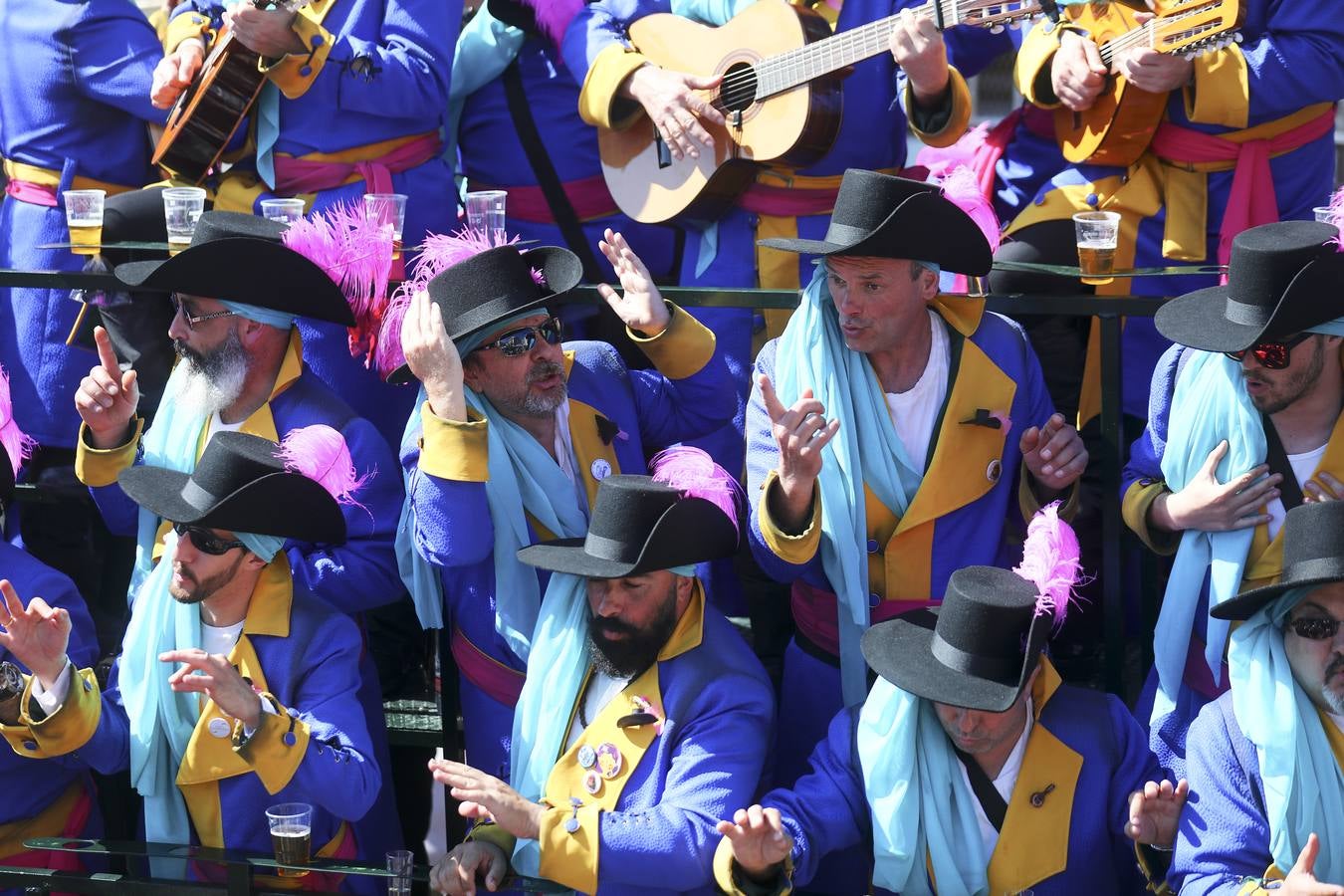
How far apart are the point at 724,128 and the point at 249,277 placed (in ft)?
4.81

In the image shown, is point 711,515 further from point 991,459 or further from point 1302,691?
point 1302,691

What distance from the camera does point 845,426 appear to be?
4934mm

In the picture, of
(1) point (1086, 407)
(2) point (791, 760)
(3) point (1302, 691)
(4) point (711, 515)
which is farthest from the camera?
(1) point (1086, 407)

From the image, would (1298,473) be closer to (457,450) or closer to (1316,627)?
(1316,627)

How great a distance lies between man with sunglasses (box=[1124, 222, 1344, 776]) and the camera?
447cm

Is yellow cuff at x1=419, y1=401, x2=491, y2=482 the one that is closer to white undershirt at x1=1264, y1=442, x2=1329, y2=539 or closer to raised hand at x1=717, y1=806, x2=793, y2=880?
raised hand at x1=717, y1=806, x2=793, y2=880

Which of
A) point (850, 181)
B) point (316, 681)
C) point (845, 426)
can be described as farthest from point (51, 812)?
point (850, 181)

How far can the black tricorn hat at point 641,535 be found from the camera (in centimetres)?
467

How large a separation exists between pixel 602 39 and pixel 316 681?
2190 mm

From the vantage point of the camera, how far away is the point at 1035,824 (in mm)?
4449

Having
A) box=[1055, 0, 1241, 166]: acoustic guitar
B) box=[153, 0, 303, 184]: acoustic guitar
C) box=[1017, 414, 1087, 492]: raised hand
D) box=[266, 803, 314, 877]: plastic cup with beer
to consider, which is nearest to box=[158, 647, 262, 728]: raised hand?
box=[266, 803, 314, 877]: plastic cup with beer

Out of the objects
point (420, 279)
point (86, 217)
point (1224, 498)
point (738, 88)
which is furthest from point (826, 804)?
point (86, 217)

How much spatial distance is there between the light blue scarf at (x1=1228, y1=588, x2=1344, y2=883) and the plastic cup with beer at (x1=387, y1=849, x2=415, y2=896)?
6.25 ft

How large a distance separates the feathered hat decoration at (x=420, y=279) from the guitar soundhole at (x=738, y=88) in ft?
2.94
